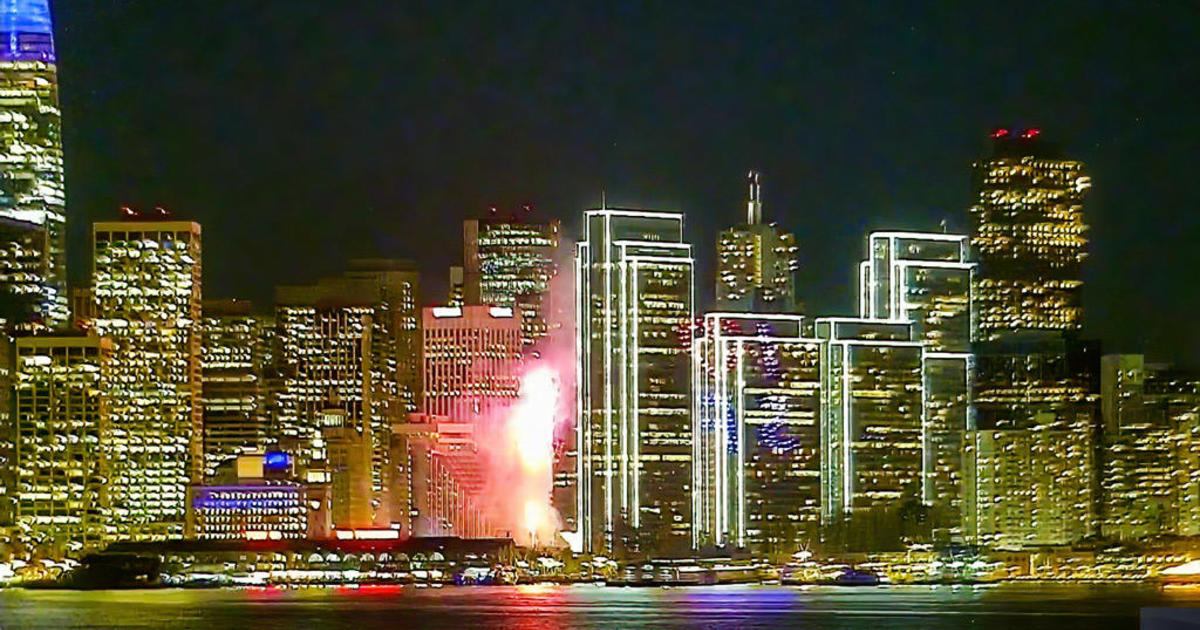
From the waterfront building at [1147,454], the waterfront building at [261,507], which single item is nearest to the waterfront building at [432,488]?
the waterfront building at [261,507]

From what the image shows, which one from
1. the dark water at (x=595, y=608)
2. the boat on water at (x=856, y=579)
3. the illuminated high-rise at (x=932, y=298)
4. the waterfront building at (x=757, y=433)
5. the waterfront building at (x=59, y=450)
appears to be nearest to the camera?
the dark water at (x=595, y=608)

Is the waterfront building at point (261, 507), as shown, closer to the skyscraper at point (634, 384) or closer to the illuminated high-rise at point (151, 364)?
the illuminated high-rise at point (151, 364)

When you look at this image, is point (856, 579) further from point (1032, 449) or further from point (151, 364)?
point (151, 364)

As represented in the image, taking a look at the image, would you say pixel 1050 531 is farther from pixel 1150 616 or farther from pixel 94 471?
pixel 1150 616

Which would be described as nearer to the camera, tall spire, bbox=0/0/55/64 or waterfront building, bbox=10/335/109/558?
waterfront building, bbox=10/335/109/558

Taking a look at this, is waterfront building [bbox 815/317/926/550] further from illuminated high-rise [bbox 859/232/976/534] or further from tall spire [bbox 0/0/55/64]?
tall spire [bbox 0/0/55/64]

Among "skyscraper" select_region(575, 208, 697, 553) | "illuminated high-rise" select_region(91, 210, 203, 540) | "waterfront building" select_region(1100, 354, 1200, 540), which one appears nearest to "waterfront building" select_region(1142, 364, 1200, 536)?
"waterfront building" select_region(1100, 354, 1200, 540)

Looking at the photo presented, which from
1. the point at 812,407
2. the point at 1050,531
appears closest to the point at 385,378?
the point at 812,407
